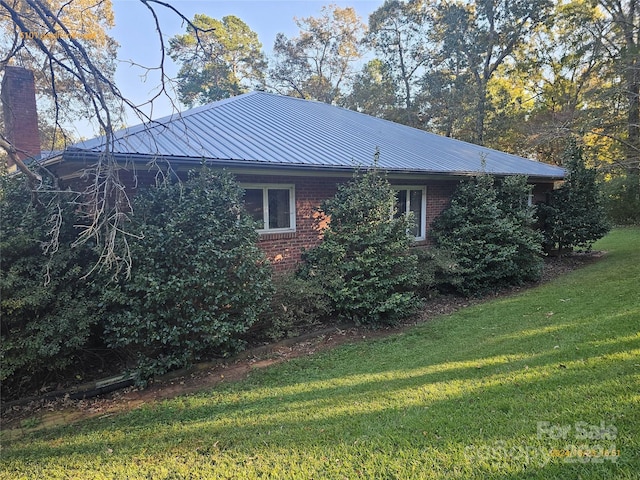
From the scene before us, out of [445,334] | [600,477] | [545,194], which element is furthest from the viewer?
[545,194]

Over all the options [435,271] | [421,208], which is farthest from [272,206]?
[421,208]

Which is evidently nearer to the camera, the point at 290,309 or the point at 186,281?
the point at 186,281

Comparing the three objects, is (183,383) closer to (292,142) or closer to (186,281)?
(186,281)

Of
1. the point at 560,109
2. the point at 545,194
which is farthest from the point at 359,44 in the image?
the point at 545,194

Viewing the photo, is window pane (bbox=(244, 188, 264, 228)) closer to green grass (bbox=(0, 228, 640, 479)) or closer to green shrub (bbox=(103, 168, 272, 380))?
green shrub (bbox=(103, 168, 272, 380))

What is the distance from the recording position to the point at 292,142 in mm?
8555

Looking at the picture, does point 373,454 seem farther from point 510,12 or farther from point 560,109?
point 510,12

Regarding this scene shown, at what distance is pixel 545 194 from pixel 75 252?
1465cm

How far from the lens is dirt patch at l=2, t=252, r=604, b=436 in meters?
4.30

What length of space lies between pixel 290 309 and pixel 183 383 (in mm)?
2062

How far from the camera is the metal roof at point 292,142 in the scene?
20.5ft

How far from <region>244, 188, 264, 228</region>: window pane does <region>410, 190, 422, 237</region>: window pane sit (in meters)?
4.43

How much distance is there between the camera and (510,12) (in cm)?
2622

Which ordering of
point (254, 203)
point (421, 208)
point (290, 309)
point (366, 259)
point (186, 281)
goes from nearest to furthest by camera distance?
1. point (186, 281)
2. point (290, 309)
3. point (366, 259)
4. point (254, 203)
5. point (421, 208)
